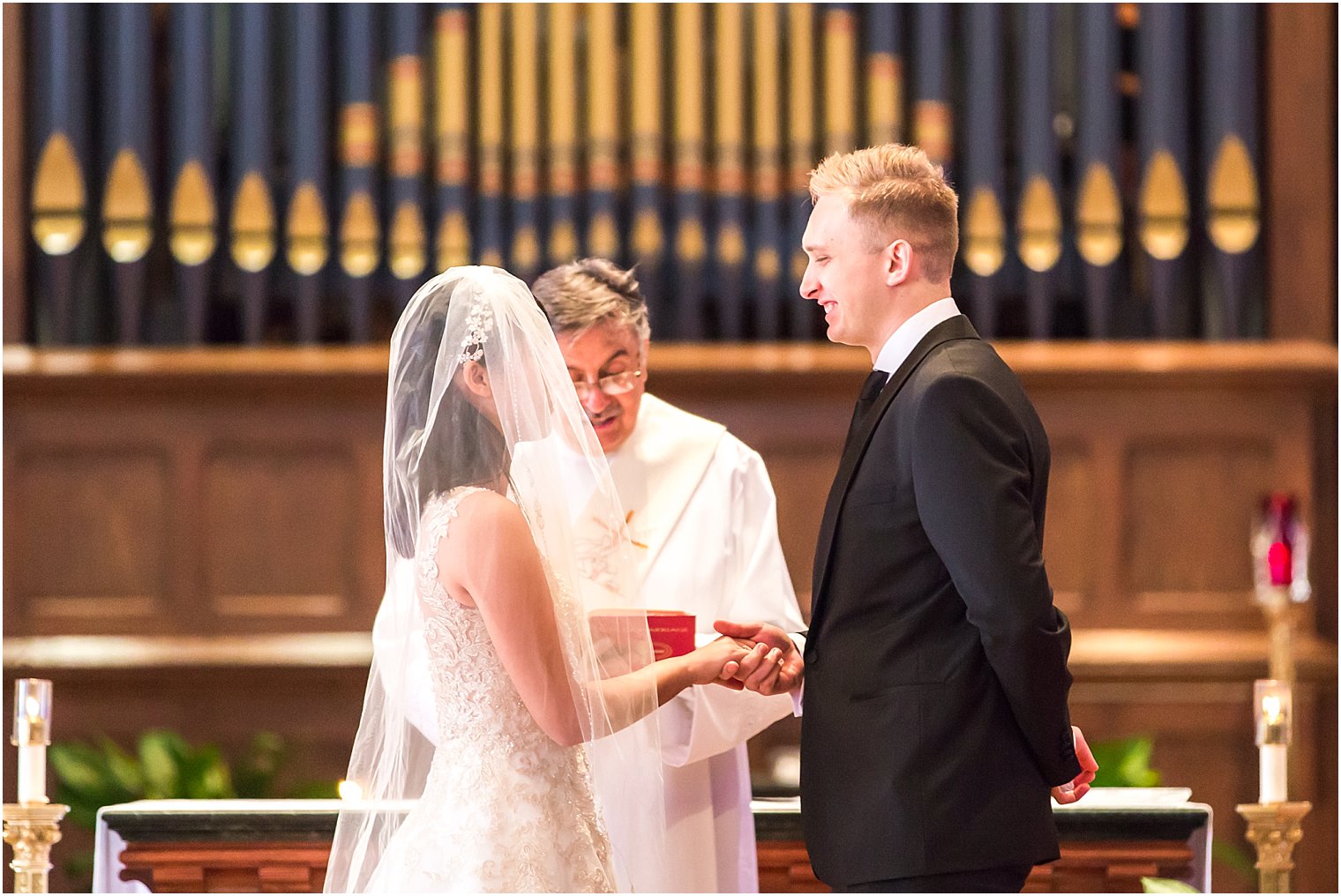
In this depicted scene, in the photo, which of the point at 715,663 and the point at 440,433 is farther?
the point at 715,663

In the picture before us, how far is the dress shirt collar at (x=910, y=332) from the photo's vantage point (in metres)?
2.45

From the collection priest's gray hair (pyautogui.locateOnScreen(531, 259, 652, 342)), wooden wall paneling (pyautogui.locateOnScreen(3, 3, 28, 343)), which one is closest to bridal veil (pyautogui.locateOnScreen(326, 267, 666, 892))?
priest's gray hair (pyautogui.locateOnScreen(531, 259, 652, 342))

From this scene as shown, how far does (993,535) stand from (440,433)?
0.89 meters

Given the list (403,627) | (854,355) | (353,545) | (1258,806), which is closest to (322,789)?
(353,545)

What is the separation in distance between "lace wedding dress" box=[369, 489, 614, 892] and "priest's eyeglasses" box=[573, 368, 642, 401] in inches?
27.7

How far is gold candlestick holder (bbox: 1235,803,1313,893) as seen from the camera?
319cm

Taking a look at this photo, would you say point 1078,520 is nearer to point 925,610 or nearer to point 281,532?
point 281,532

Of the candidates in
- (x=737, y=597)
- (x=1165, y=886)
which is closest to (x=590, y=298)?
(x=737, y=597)

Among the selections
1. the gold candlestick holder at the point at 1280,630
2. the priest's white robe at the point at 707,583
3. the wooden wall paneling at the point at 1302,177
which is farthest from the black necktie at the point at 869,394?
the wooden wall paneling at the point at 1302,177

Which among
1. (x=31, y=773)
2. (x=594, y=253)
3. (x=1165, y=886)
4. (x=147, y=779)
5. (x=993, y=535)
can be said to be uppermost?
(x=594, y=253)

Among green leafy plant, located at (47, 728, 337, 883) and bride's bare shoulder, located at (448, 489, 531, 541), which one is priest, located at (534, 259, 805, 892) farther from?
green leafy plant, located at (47, 728, 337, 883)

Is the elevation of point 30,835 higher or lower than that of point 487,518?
lower

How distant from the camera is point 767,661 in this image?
109 inches

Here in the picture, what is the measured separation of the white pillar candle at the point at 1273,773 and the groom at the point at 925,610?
1.02 meters
